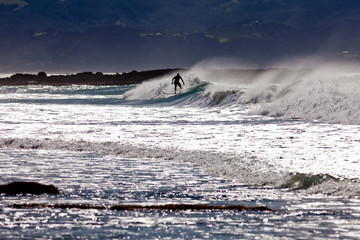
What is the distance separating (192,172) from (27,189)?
4287 millimetres

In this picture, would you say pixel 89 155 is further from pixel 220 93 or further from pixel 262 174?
pixel 220 93

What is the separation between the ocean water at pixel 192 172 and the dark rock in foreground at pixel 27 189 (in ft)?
0.91

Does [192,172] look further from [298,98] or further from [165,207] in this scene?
[298,98]

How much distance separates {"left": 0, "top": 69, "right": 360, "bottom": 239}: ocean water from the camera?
10.5m

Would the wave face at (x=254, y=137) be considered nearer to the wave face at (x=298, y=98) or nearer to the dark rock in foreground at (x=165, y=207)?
the wave face at (x=298, y=98)

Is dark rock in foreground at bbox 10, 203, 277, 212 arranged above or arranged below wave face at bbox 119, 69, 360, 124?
below

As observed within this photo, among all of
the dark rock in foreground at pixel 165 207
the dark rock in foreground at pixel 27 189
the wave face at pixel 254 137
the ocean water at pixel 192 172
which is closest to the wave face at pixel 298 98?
the wave face at pixel 254 137

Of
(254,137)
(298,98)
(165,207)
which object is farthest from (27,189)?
(298,98)

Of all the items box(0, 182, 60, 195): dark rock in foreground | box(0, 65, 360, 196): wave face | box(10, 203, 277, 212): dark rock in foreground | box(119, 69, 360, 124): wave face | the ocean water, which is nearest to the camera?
the ocean water

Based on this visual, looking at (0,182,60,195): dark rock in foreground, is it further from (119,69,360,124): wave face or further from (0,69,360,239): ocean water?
(119,69,360,124): wave face

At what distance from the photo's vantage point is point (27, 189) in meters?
13.4

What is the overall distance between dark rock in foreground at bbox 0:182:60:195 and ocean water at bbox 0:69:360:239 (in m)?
0.28

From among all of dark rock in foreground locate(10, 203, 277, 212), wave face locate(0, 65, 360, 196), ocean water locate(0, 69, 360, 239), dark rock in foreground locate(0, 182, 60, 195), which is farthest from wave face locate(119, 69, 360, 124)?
dark rock in foreground locate(0, 182, 60, 195)

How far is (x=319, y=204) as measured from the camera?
12.2m
